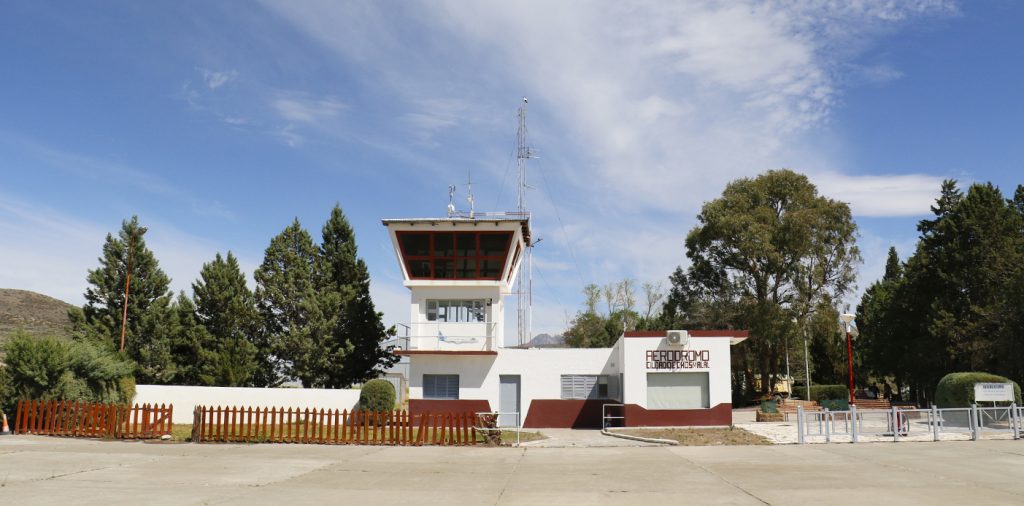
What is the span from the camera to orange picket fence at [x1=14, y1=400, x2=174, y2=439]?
2364 cm

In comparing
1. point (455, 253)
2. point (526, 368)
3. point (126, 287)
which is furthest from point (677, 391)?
point (126, 287)

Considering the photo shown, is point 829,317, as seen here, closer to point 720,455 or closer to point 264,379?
point 720,455

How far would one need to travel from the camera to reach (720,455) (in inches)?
784

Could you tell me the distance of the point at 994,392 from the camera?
88.4ft

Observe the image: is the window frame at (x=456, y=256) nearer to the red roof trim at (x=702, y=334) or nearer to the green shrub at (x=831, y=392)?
the red roof trim at (x=702, y=334)

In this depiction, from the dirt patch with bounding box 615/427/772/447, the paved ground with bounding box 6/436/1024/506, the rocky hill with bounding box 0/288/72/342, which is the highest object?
the rocky hill with bounding box 0/288/72/342

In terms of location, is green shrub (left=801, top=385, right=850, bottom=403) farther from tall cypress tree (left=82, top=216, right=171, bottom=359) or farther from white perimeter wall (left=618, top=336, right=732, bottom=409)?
tall cypress tree (left=82, top=216, right=171, bottom=359)

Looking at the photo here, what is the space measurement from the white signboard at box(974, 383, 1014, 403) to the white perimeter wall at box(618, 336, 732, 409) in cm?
906

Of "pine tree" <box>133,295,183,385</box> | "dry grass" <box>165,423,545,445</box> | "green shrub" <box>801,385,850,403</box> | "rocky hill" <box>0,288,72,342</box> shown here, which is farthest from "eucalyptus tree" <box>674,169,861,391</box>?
"rocky hill" <box>0,288,72,342</box>

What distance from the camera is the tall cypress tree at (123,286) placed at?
4000 cm

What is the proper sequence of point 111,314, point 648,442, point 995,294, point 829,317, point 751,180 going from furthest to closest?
1. point 751,180
2. point 829,317
3. point 995,294
4. point 111,314
5. point 648,442

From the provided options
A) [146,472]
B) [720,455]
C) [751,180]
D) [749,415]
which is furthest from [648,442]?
[751,180]

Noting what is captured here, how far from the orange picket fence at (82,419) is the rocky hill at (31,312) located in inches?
1711

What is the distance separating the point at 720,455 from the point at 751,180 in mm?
37543
